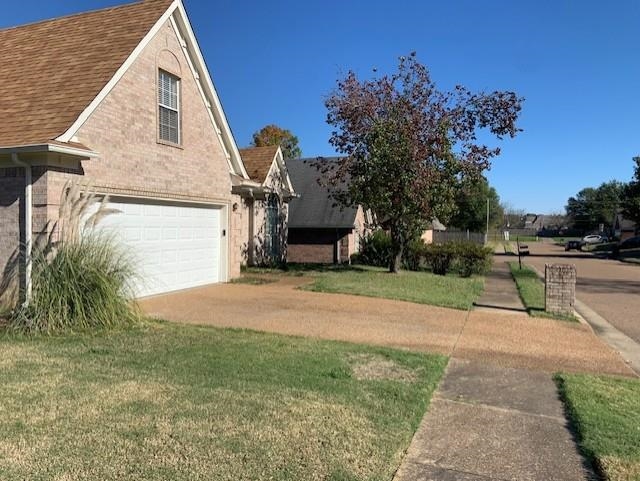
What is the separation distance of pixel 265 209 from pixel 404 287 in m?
8.22

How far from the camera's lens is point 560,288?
38.5 feet

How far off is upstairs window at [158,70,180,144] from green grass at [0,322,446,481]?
630cm

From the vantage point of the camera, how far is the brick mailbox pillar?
11.7 meters

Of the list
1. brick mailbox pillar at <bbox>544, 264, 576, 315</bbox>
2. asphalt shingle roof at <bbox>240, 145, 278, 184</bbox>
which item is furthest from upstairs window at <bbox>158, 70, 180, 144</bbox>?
brick mailbox pillar at <bbox>544, 264, 576, 315</bbox>

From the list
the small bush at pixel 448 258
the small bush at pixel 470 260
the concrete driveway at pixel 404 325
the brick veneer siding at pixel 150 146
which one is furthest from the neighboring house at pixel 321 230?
the concrete driveway at pixel 404 325

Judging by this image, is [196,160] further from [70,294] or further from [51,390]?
[51,390]

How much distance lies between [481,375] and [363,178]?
12.0 metres

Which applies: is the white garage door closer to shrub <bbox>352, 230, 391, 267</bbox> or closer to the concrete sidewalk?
the concrete sidewalk

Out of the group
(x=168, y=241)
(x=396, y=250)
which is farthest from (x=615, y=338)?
(x=396, y=250)

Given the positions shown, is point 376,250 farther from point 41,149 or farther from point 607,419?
point 607,419

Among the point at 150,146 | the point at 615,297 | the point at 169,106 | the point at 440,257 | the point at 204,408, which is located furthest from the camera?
the point at 440,257

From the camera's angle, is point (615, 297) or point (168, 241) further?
point (615, 297)

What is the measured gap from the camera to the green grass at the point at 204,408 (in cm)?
386

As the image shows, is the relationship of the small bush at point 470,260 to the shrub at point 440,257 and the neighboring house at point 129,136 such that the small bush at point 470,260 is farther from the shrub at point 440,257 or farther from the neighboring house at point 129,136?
the neighboring house at point 129,136
